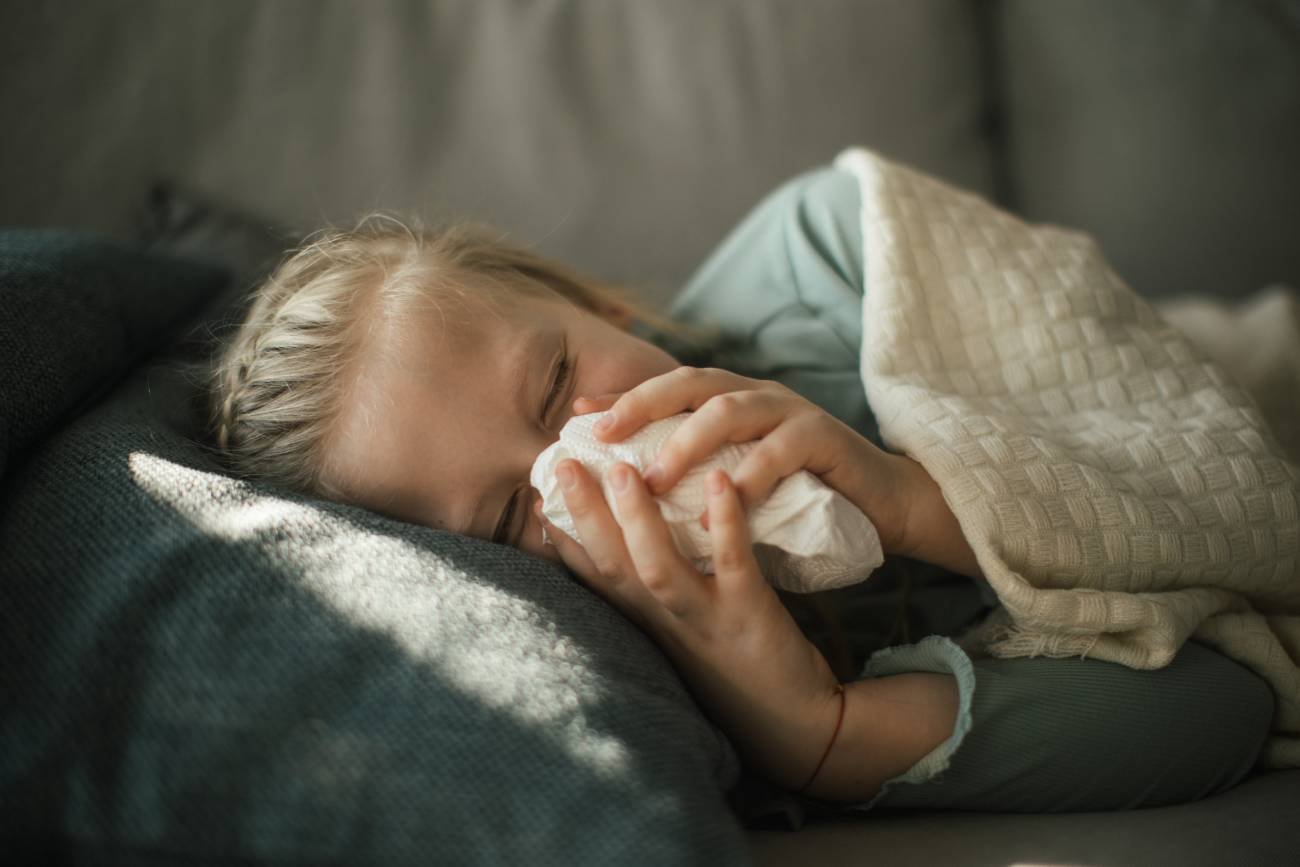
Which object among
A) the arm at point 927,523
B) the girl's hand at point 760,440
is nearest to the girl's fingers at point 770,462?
the girl's hand at point 760,440

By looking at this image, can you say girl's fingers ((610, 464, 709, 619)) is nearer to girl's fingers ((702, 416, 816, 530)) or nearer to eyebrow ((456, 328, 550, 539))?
girl's fingers ((702, 416, 816, 530))

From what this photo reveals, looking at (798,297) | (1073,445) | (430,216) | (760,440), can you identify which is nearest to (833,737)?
(760,440)

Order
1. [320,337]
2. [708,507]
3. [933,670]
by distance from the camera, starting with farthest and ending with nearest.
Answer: [320,337] < [933,670] < [708,507]

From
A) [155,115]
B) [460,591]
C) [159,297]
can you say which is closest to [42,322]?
[159,297]

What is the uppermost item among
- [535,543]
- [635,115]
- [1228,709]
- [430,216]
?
[635,115]

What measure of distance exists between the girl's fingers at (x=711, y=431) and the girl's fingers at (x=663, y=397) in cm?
2

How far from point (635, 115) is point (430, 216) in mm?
410

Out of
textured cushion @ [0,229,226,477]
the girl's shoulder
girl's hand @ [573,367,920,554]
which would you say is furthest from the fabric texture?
textured cushion @ [0,229,226,477]

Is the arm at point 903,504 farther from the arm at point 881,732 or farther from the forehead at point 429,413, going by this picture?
the forehead at point 429,413

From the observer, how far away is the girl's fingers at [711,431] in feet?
2.29

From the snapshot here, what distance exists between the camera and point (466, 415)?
0.82 metres

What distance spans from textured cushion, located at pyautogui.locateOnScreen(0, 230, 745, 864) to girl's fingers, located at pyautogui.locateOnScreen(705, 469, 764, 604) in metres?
0.09

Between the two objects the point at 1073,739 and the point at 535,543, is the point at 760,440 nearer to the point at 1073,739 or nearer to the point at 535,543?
the point at 535,543

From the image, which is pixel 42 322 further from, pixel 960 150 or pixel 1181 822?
pixel 960 150
